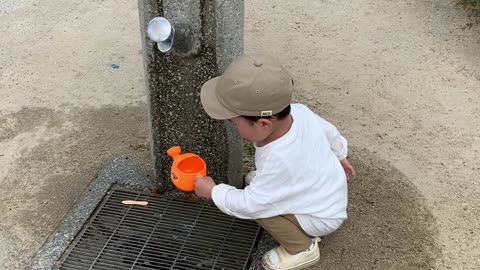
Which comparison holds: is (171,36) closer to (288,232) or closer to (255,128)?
(255,128)

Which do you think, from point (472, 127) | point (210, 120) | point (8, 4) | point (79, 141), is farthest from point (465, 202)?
point (8, 4)

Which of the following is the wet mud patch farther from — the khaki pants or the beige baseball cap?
the beige baseball cap

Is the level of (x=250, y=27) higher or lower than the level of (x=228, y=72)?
lower

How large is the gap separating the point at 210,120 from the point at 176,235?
0.59m

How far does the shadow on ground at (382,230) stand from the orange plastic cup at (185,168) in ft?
1.60

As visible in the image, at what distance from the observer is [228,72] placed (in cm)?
257

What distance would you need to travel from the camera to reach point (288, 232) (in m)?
2.83

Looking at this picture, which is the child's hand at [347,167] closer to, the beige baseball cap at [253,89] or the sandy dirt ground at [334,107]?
the sandy dirt ground at [334,107]

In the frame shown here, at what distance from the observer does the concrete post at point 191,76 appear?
109 inches

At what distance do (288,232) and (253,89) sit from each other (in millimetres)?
717

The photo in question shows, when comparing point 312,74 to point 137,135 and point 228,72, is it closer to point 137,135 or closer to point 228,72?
point 137,135

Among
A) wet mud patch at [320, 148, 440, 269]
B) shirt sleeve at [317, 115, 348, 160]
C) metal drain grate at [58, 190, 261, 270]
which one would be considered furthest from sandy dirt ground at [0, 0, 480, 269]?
shirt sleeve at [317, 115, 348, 160]

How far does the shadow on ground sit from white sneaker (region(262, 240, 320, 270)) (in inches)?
2.4

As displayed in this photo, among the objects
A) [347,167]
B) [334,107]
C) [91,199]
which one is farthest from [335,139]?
[91,199]
